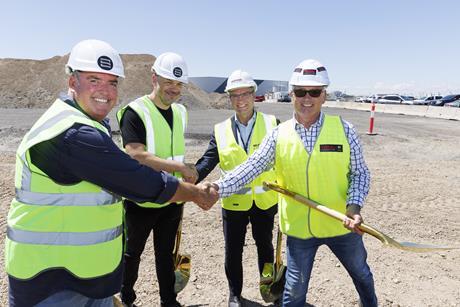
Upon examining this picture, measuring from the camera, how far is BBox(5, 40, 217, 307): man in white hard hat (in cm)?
185

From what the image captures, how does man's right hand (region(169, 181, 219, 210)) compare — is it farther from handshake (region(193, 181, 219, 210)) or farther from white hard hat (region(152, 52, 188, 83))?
white hard hat (region(152, 52, 188, 83))

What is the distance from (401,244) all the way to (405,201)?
471cm

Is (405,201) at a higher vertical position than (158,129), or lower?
lower

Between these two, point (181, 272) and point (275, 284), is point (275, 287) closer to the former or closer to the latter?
point (275, 284)

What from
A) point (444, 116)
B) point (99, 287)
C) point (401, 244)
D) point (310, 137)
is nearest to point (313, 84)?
point (310, 137)

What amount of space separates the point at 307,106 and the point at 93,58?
1566 mm

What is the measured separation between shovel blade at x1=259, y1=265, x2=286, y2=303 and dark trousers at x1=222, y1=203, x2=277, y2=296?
0.78 feet

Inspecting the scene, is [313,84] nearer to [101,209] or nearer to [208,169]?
[208,169]

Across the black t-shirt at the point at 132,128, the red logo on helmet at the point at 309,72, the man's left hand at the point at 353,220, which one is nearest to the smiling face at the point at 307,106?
the red logo on helmet at the point at 309,72

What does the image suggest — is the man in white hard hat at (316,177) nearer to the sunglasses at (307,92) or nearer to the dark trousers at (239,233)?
the sunglasses at (307,92)

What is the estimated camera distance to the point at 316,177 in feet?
9.23

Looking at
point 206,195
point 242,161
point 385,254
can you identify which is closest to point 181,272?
point 242,161

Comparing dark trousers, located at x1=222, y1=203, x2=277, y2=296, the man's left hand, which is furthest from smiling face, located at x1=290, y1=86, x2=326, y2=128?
dark trousers, located at x1=222, y1=203, x2=277, y2=296

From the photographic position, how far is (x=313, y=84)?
282cm
